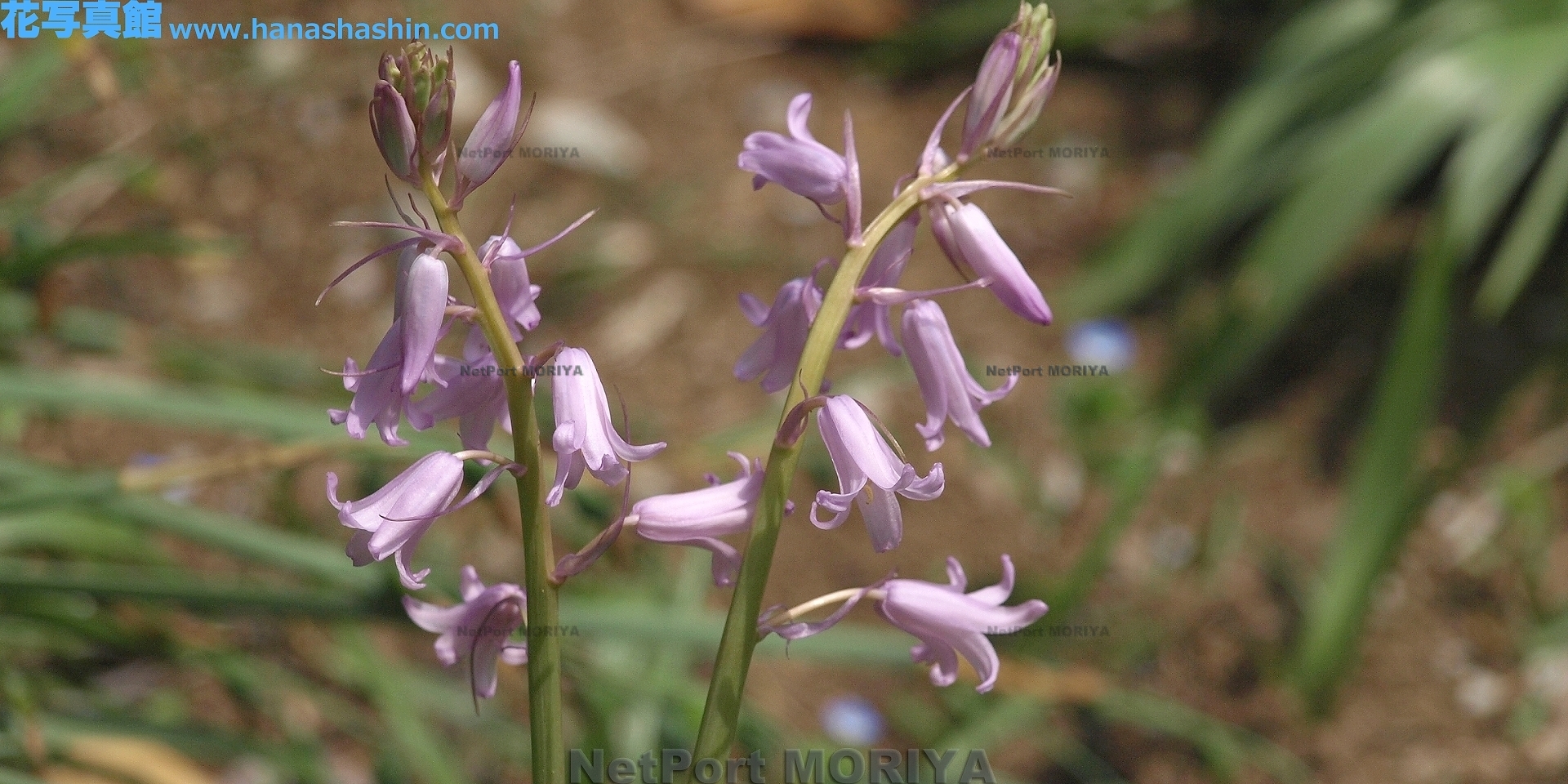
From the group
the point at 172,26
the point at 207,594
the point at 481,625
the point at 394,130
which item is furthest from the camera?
the point at 172,26

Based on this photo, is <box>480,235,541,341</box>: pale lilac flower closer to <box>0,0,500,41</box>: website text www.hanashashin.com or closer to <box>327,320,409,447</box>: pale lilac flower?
<box>327,320,409,447</box>: pale lilac flower

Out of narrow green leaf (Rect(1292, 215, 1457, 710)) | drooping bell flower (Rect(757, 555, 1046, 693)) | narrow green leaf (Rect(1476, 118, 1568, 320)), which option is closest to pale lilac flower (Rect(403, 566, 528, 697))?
drooping bell flower (Rect(757, 555, 1046, 693))

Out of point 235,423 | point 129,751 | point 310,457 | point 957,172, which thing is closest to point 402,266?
point 957,172

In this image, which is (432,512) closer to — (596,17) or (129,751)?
(129,751)

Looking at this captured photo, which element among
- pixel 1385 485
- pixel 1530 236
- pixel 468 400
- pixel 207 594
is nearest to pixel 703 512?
pixel 468 400

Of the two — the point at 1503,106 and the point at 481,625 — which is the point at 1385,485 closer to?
the point at 1503,106
